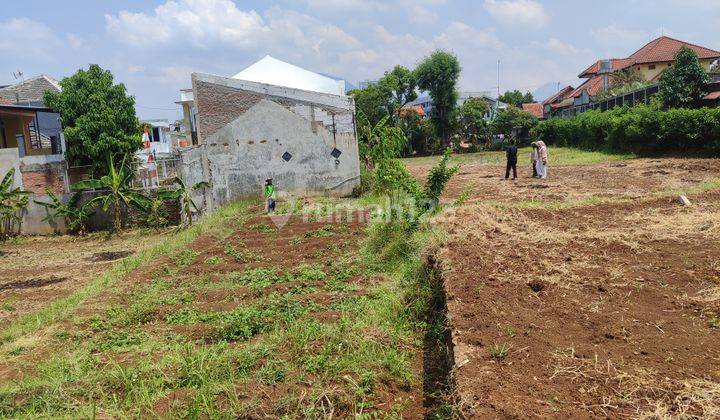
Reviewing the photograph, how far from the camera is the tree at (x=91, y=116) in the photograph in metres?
16.9

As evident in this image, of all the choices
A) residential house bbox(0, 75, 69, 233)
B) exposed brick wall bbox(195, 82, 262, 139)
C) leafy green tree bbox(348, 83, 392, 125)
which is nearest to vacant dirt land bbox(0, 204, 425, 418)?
exposed brick wall bbox(195, 82, 262, 139)

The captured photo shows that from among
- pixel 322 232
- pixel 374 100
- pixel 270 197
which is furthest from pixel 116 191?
pixel 374 100

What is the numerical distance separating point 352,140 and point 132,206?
6649 mm

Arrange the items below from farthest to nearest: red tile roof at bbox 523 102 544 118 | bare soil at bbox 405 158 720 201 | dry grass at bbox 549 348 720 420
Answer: red tile roof at bbox 523 102 544 118 → bare soil at bbox 405 158 720 201 → dry grass at bbox 549 348 720 420

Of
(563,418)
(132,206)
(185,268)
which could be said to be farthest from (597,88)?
(563,418)

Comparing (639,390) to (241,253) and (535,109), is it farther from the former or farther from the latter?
(535,109)

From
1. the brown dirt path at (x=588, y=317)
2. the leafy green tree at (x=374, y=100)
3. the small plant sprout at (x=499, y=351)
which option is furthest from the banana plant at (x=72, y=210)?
the leafy green tree at (x=374, y=100)

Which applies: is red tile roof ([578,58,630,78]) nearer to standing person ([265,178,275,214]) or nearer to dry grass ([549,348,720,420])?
standing person ([265,178,275,214])

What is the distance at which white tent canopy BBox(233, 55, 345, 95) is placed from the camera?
25078mm

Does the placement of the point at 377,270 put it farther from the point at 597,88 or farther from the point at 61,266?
the point at 597,88

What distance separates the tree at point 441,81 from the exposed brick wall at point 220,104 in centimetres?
2781

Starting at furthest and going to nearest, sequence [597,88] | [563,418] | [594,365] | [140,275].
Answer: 1. [597,88]
2. [140,275]
3. [594,365]
4. [563,418]

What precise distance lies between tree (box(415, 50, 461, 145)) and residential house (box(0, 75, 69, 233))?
83.6ft

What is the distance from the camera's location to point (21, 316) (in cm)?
720
